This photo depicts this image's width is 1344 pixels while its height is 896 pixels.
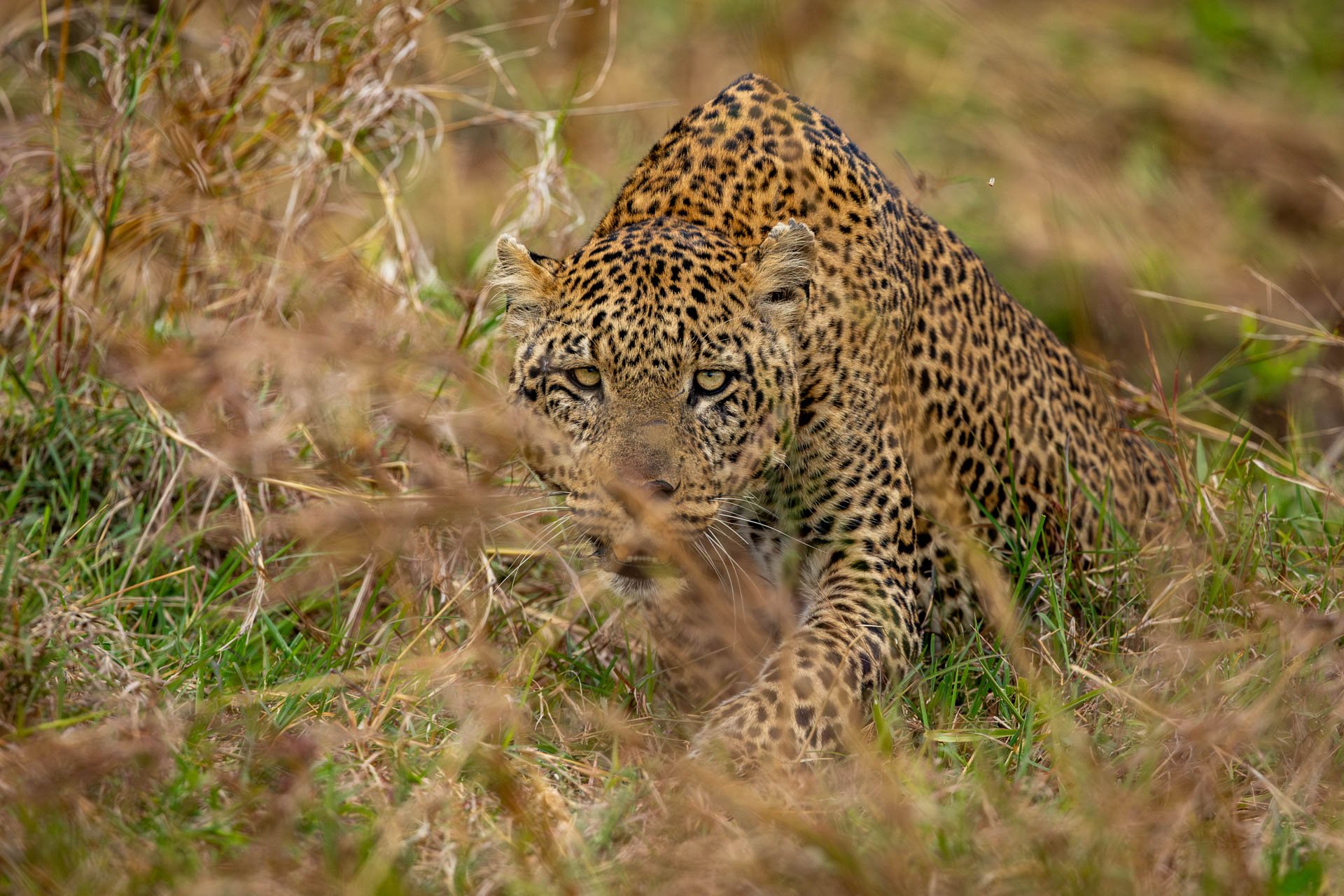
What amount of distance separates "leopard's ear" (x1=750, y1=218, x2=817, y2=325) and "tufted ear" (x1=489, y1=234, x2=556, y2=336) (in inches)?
29.8

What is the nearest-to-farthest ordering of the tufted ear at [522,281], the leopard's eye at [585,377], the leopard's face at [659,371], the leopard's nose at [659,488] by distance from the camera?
1. the leopard's nose at [659,488]
2. the leopard's face at [659,371]
3. the leopard's eye at [585,377]
4. the tufted ear at [522,281]

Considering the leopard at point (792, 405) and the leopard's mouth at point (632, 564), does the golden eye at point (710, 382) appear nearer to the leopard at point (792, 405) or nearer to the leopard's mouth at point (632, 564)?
the leopard at point (792, 405)

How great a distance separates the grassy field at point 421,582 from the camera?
3.29m

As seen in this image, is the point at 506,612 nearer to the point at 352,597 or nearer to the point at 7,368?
the point at 352,597

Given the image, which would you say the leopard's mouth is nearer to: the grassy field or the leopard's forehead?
the grassy field

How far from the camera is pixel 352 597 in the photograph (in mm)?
5770

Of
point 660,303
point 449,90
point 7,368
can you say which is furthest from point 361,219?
point 660,303

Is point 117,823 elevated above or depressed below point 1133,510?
above

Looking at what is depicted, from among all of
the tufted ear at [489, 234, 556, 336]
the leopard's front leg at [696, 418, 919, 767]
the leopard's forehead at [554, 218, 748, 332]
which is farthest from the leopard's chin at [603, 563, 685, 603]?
the tufted ear at [489, 234, 556, 336]

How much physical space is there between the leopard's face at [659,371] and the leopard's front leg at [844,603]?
1.16ft

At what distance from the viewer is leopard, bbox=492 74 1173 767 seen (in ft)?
15.6

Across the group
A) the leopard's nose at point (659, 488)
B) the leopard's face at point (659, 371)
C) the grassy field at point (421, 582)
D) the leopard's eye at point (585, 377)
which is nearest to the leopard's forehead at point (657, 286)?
the leopard's face at point (659, 371)

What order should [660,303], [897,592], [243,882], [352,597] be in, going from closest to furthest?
[243,882] < [660,303] < [897,592] < [352,597]

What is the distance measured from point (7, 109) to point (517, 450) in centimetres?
479
